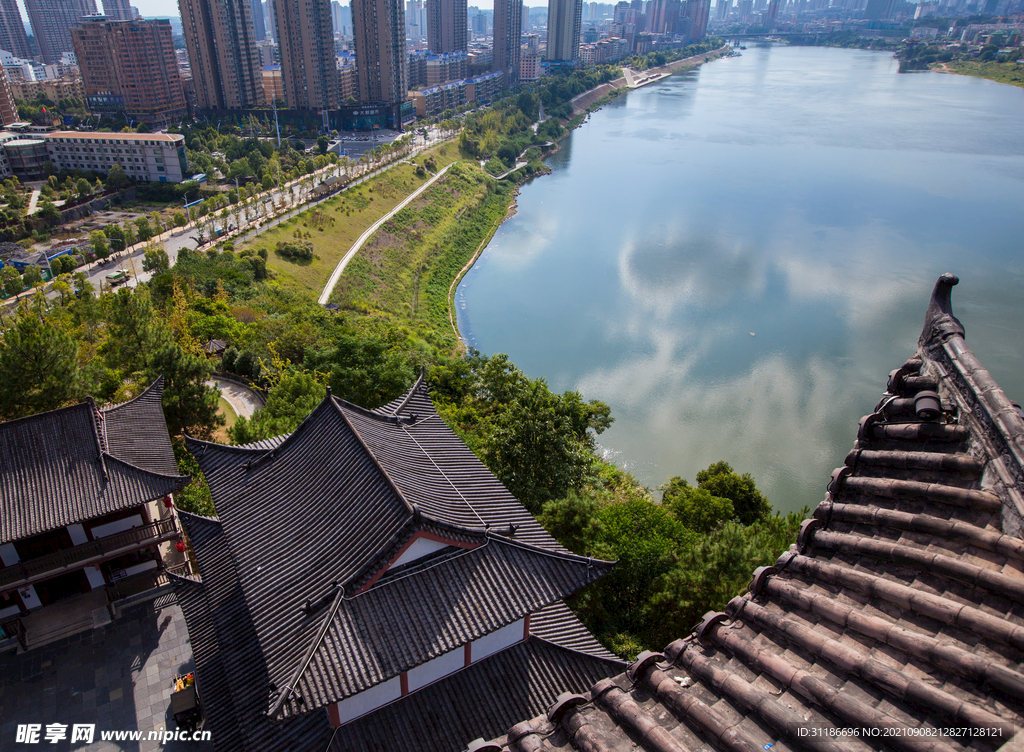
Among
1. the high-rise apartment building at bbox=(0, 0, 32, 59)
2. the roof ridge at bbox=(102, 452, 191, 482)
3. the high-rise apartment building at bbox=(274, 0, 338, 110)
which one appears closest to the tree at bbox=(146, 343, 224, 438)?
the roof ridge at bbox=(102, 452, 191, 482)

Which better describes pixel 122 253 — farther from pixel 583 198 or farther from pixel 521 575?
pixel 521 575

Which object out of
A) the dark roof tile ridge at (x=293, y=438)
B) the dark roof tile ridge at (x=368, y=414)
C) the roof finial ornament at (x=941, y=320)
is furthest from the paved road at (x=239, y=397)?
the roof finial ornament at (x=941, y=320)

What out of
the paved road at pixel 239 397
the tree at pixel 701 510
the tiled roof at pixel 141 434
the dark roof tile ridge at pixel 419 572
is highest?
the dark roof tile ridge at pixel 419 572

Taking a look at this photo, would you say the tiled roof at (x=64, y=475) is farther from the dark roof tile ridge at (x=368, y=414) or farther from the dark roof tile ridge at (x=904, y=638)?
the dark roof tile ridge at (x=904, y=638)

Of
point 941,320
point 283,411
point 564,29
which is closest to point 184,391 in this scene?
point 283,411

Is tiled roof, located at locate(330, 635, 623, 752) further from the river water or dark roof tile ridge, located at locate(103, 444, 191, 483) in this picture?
the river water

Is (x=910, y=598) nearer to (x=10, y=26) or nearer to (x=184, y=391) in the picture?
(x=184, y=391)

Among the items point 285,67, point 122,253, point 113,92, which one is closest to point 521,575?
point 122,253
